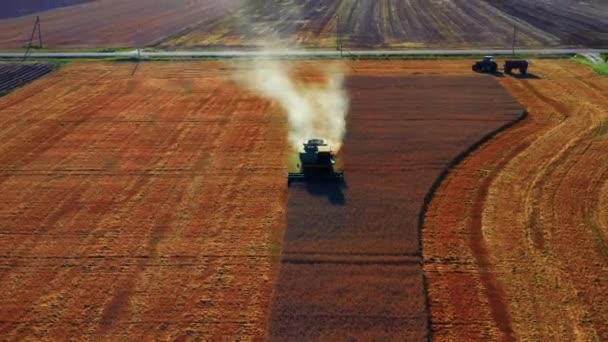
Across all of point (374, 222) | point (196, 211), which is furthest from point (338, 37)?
point (374, 222)

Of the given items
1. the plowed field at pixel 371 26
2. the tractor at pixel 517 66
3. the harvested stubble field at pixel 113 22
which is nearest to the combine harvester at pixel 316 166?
the tractor at pixel 517 66

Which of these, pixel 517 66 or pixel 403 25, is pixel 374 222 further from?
pixel 403 25

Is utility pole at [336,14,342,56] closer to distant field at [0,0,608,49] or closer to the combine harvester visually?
distant field at [0,0,608,49]

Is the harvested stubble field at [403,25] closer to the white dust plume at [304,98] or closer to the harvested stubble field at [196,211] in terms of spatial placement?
the white dust plume at [304,98]

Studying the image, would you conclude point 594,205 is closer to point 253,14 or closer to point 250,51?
point 250,51

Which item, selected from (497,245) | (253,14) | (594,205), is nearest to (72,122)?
(497,245)

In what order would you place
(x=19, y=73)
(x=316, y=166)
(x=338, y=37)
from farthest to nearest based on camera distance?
(x=338, y=37) → (x=19, y=73) → (x=316, y=166)
